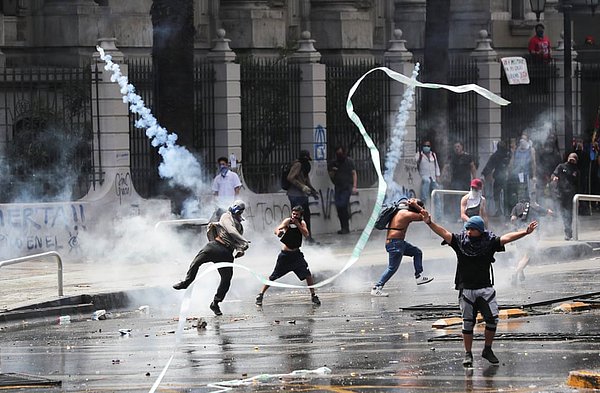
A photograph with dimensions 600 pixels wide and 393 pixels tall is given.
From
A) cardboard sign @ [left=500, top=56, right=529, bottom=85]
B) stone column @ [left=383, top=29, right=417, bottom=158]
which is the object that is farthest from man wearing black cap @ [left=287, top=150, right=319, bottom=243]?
cardboard sign @ [left=500, top=56, right=529, bottom=85]

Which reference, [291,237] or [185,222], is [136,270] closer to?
[185,222]

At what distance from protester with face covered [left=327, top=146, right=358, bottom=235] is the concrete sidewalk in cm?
31

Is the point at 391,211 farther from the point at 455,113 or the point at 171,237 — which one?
the point at 455,113

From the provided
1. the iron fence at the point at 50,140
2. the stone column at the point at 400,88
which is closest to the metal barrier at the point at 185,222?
the iron fence at the point at 50,140

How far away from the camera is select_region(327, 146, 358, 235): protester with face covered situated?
3209 cm

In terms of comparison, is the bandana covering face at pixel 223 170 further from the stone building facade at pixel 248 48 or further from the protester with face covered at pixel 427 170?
the protester with face covered at pixel 427 170

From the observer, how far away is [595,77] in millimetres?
40469

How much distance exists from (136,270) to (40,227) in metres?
2.26

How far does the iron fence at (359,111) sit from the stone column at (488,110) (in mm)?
3438

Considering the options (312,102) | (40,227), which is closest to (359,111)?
(312,102)

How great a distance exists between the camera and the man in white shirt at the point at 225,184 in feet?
92.9

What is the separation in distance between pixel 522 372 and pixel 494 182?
61.7 ft

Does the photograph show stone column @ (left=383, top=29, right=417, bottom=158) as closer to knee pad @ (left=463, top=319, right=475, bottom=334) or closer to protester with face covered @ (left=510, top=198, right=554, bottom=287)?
protester with face covered @ (left=510, top=198, right=554, bottom=287)

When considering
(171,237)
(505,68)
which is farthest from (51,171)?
(505,68)
